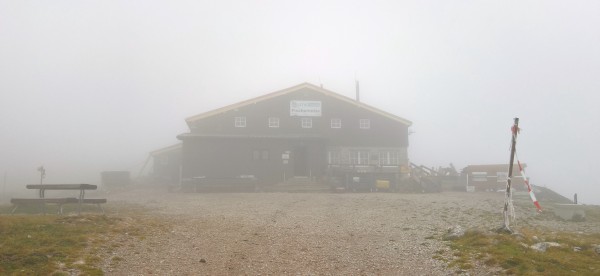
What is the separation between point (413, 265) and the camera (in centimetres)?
995

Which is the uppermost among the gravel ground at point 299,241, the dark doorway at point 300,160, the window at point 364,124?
the window at point 364,124

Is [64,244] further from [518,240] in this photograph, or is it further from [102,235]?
[518,240]

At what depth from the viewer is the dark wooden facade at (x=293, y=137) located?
36344 mm

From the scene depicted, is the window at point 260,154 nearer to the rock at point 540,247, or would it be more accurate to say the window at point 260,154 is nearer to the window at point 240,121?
the window at point 240,121

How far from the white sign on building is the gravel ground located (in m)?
20.5

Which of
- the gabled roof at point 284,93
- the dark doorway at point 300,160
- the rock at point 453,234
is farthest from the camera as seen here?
the gabled roof at point 284,93

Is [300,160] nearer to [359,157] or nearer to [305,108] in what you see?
[305,108]

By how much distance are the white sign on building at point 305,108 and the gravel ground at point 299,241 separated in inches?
805

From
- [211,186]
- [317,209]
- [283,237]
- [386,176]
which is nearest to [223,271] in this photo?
[283,237]

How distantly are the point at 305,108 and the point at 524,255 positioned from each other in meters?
31.5

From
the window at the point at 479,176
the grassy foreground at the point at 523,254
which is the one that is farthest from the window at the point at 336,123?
the grassy foreground at the point at 523,254

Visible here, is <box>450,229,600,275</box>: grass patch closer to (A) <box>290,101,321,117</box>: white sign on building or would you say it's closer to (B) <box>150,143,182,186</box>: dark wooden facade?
(A) <box>290,101,321,117</box>: white sign on building

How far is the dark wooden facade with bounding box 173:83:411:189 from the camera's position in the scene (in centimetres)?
3634

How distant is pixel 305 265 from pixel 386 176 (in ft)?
83.2
